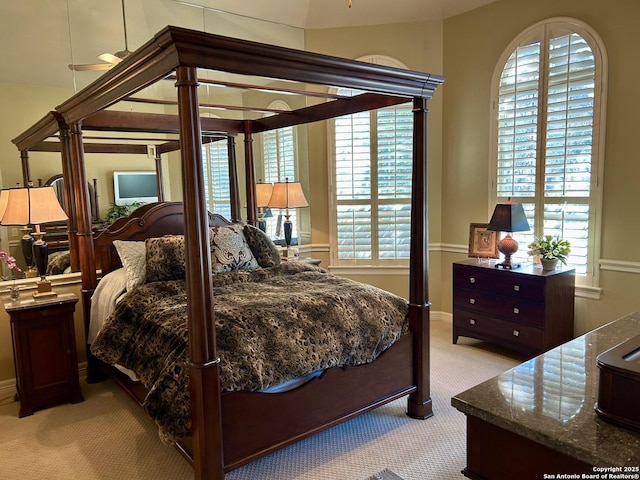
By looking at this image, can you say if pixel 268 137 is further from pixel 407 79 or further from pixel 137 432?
pixel 137 432

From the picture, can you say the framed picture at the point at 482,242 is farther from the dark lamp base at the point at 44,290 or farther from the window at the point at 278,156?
the dark lamp base at the point at 44,290

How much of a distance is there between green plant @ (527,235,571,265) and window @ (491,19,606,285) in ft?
0.46

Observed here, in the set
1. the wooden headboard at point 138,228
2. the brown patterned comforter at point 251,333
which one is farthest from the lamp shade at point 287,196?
the brown patterned comforter at point 251,333

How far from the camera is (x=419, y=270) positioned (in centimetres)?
302

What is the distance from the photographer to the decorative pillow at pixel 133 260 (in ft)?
11.1

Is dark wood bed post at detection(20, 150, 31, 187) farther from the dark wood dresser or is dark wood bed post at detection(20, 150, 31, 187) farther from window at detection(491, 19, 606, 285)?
window at detection(491, 19, 606, 285)

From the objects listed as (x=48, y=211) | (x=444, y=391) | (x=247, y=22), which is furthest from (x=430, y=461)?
(x=247, y=22)

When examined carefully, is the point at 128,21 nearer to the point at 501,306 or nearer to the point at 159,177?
the point at 159,177

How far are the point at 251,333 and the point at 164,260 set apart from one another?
50.6 inches

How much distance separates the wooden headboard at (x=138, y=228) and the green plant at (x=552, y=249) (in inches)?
115

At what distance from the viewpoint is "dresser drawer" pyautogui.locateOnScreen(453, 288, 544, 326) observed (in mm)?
3762

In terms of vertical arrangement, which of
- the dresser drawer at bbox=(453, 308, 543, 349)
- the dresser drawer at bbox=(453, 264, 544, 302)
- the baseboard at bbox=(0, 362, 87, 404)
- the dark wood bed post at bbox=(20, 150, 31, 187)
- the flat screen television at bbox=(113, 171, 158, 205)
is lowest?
the baseboard at bbox=(0, 362, 87, 404)

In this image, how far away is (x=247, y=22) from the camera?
15.8 ft

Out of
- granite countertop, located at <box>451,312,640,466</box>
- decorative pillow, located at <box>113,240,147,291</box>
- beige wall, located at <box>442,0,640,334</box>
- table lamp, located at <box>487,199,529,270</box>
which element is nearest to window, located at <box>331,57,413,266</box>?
beige wall, located at <box>442,0,640,334</box>
